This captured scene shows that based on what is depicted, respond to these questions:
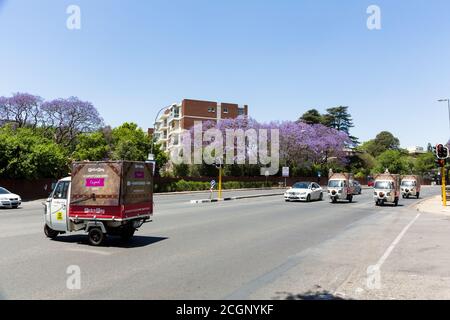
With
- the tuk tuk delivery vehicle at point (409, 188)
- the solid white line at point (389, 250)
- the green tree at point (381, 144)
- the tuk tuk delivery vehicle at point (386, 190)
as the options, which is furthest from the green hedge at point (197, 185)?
the green tree at point (381, 144)

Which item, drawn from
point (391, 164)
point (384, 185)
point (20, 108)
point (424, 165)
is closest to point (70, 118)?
point (20, 108)

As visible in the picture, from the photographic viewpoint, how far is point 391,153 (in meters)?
112

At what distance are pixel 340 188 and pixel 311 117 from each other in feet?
205

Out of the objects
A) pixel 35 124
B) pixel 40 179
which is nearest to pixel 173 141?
pixel 35 124

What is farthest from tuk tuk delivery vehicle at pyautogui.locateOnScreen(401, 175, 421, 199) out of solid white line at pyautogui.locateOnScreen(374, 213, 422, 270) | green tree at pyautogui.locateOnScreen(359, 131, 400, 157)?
green tree at pyautogui.locateOnScreen(359, 131, 400, 157)

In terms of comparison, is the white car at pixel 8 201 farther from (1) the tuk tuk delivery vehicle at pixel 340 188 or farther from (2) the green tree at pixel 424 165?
(2) the green tree at pixel 424 165

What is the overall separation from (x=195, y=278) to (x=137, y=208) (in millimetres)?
4843

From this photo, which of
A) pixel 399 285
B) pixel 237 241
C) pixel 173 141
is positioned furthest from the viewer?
pixel 173 141

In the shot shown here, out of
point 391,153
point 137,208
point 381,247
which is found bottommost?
point 381,247

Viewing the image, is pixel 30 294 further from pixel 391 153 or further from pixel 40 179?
pixel 391 153

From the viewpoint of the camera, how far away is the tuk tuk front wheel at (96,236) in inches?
441

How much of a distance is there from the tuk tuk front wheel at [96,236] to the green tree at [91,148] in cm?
5050

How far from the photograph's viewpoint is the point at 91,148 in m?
61.0

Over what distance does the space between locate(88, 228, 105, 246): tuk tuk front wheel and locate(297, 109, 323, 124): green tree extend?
82.5m
